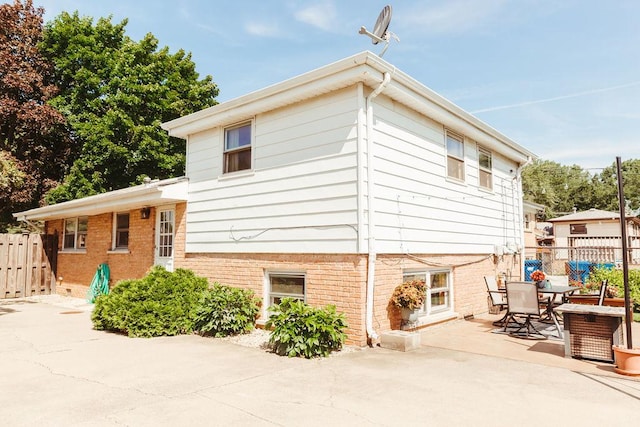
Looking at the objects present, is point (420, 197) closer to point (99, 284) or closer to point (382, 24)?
point (382, 24)

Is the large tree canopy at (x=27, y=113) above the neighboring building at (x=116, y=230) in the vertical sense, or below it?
above

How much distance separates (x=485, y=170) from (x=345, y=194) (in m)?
6.25

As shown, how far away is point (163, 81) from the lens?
964 inches

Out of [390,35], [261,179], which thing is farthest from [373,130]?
[261,179]

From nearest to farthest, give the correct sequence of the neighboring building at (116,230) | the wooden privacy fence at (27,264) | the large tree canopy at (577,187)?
the neighboring building at (116,230) → the wooden privacy fence at (27,264) → the large tree canopy at (577,187)

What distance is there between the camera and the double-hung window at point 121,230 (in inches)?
535

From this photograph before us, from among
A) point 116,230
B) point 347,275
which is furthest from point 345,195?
point 116,230

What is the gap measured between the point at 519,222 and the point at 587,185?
5646 cm

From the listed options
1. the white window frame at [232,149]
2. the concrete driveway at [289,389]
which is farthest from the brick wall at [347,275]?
the white window frame at [232,149]

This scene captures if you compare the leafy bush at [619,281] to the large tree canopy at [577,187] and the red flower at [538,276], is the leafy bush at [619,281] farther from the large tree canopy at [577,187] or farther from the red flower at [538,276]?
the large tree canopy at [577,187]

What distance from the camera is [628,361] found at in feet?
18.2

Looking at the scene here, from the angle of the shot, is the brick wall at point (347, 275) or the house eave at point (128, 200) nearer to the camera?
the brick wall at point (347, 275)

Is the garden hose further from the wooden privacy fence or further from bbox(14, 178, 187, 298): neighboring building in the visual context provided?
the wooden privacy fence

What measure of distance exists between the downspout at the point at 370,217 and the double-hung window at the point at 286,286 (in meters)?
1.49
